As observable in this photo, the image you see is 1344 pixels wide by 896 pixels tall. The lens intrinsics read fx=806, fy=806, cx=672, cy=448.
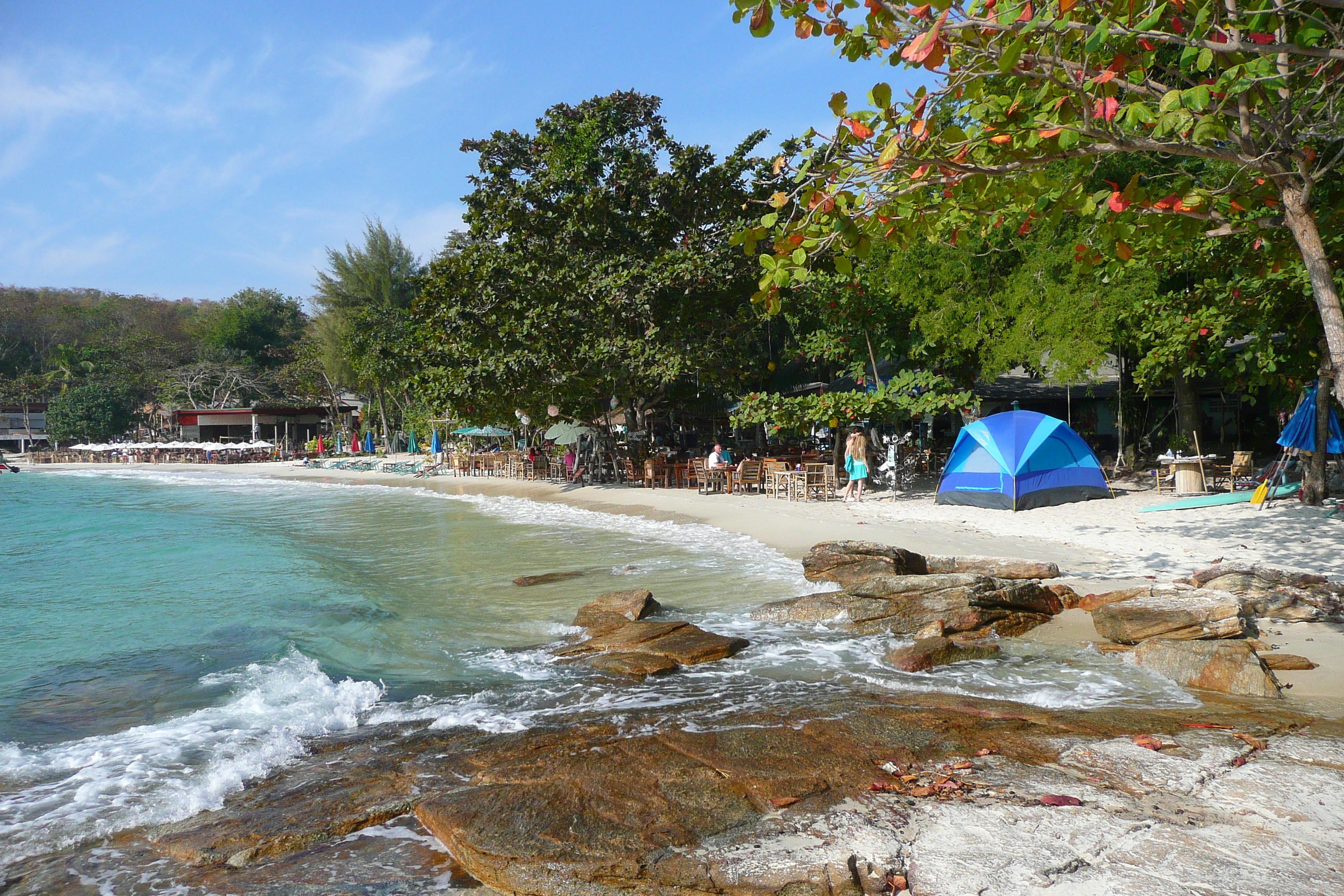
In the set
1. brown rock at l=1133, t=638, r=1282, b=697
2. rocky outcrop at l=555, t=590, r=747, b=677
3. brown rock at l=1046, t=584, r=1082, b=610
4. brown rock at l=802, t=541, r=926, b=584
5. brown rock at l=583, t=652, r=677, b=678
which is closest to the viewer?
brown rock at l=1133, t=638, r=1282, b=697

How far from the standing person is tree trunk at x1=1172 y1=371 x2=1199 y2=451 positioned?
8.14 metres

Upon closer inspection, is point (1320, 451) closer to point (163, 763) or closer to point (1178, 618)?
point (1178, 618)

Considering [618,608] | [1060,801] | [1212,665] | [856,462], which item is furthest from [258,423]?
[1060,801]

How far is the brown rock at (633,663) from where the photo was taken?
6.34 metres

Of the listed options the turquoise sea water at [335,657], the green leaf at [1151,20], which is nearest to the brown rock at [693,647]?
the turquoise sea water at [335,657]

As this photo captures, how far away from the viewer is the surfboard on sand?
12711 millimetres

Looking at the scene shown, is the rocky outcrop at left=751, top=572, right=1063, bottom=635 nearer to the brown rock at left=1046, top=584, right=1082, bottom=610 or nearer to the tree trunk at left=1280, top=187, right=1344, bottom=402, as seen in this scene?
the brown rock at left=1046, top=584, right=1082, bottom=610

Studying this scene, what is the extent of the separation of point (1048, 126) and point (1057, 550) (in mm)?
6731

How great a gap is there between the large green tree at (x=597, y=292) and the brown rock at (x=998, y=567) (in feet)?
33.4

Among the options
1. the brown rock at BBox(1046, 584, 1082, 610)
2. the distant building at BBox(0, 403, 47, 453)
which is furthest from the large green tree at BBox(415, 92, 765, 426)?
the distant building at BBox(0, 403, 47, 453)

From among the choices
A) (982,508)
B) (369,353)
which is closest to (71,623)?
(982,508)

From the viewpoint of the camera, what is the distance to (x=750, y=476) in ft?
62.5

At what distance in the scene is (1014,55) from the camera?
4211 millimetres

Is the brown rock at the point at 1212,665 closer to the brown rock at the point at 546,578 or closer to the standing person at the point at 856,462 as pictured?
the brown rock at the point at 546,578
